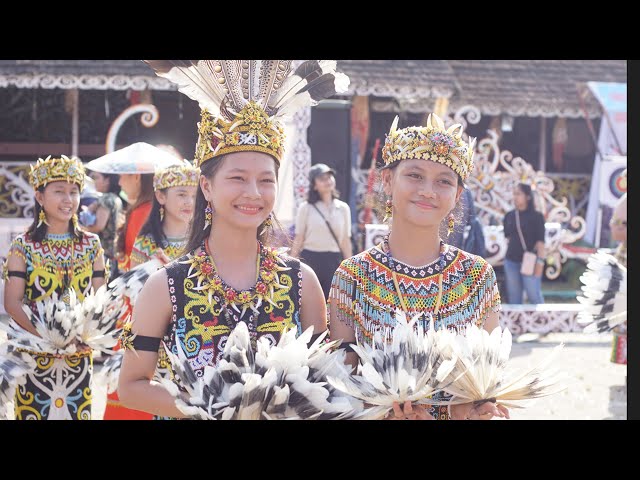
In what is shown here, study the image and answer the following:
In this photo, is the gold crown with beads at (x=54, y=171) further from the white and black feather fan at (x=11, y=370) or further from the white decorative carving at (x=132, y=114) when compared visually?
the white decorative carving at (x=132, y=114)

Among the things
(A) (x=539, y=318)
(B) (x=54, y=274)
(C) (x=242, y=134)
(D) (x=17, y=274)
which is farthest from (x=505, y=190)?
(C) (x=242, y=134)

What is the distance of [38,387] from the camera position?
4.91m

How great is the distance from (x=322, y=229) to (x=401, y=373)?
18.8ft

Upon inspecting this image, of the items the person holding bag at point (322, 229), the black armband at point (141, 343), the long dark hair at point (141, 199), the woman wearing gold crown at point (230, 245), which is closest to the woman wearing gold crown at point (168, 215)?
the long dark hair at point (141, 199)

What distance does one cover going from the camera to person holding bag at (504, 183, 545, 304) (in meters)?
9.70

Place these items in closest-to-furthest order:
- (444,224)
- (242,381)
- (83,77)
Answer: (242,381) < (444,224) < (83,77)

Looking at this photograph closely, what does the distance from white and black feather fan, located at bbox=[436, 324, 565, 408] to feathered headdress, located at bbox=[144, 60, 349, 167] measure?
0.86m

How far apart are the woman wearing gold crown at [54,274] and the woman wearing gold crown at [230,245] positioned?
7.45 ft

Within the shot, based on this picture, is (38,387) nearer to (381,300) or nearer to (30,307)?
(30,307)

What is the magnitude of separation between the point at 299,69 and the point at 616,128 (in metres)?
11.8

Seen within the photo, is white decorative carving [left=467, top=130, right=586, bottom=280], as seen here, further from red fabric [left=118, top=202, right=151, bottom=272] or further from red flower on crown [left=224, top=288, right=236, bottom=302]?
red flower on crown [left=224, top=288, right=236, bottom=302]

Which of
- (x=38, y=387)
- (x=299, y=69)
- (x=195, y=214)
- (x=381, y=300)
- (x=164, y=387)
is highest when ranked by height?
(x=299, y=69)

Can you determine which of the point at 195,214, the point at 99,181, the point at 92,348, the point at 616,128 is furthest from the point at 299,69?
the point at 616,128

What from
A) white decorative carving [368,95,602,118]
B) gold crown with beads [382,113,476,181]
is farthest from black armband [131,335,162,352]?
white decorative carving [368,95,602,118]
